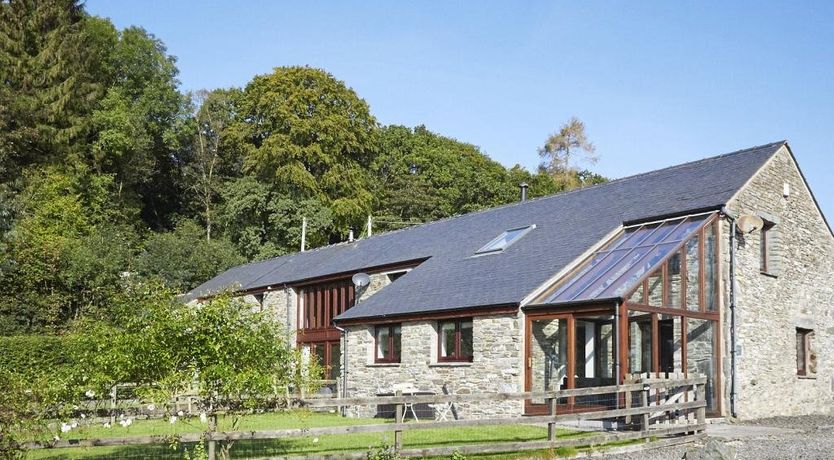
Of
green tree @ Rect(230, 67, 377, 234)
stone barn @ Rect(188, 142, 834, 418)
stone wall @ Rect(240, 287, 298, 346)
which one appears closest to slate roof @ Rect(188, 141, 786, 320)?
stone barn @ Rect(188, 142, 834, 418)

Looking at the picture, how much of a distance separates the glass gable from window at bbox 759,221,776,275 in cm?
249

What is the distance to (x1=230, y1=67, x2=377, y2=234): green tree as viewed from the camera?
44594 millimetres

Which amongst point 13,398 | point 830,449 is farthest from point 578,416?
point 13,398

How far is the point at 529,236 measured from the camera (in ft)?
71.4

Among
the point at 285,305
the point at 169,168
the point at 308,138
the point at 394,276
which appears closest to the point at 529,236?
the point at 394,276

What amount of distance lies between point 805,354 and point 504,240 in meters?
7.82

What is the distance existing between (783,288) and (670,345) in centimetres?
391

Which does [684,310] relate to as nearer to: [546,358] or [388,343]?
[546,358]

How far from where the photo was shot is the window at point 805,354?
1981cm

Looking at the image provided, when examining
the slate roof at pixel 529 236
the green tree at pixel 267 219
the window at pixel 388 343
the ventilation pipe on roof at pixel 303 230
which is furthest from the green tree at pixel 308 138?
the window at pixel 388 343

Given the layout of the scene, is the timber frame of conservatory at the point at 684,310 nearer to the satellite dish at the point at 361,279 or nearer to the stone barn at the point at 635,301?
the stone barn at the point at 635,301

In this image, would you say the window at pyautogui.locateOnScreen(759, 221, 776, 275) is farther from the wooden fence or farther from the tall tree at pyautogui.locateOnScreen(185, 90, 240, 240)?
the tall tree at pyautogui.locateOnScreen(185, 90, 240, 240)

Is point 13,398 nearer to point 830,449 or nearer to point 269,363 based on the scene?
point 269,363

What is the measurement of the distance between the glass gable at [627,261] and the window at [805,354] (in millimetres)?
4838
